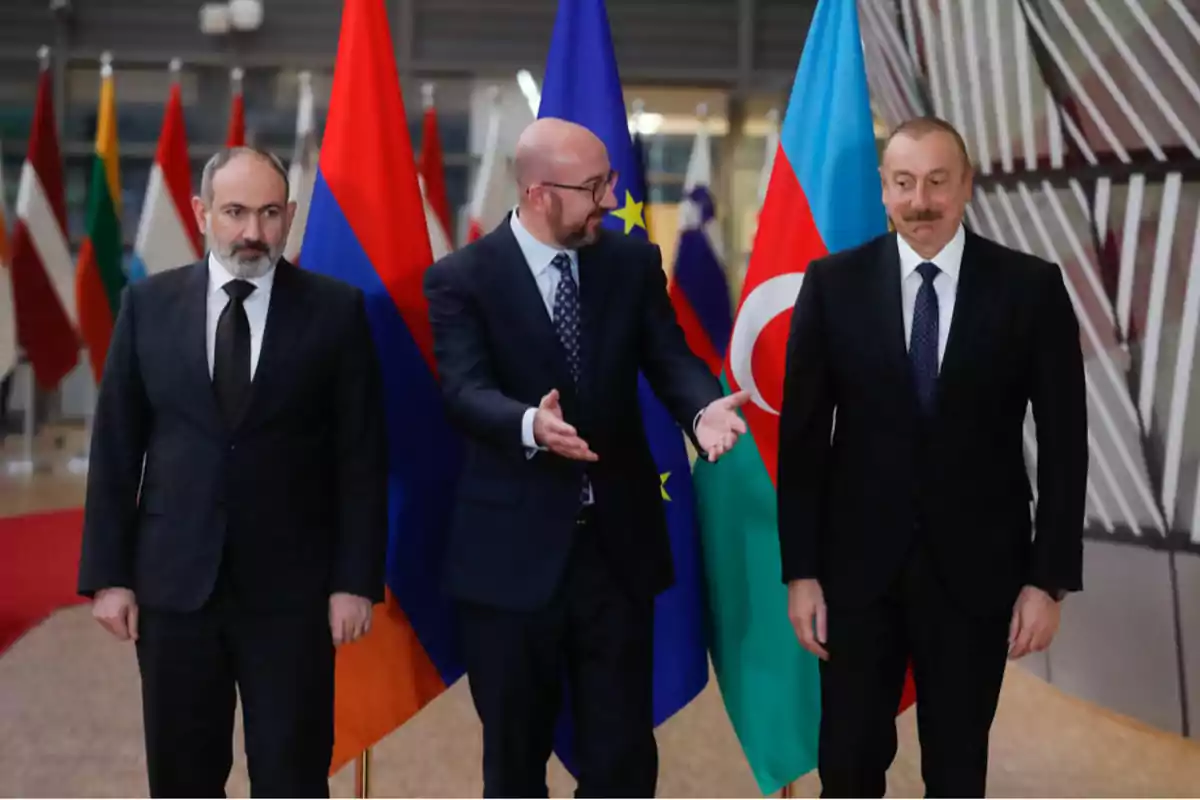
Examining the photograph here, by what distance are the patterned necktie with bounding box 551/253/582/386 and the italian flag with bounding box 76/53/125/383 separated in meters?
7.55

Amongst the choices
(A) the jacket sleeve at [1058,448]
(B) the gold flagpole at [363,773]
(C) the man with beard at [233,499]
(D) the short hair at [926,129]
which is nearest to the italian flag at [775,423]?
(D) the short hair at [926,129]

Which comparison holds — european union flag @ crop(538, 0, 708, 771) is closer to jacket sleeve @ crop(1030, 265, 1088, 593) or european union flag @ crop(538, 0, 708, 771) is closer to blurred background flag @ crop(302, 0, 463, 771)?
blurred background flag @ crop(302, 0, 463, 771)

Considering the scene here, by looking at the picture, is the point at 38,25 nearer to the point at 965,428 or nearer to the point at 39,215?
the point at 39,215

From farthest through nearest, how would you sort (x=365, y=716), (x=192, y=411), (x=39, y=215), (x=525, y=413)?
1. (x=39, y=215)
2. (x=365, y=716)
3. (x=192, y=411)
4. (x=525, y=413)

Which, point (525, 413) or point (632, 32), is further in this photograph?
point (632, 32)

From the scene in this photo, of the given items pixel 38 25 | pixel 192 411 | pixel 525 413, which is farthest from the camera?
pixel 38 25

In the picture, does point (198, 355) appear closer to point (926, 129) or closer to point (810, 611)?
point (810, 611)

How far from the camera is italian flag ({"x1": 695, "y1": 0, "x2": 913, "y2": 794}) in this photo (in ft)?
10.0

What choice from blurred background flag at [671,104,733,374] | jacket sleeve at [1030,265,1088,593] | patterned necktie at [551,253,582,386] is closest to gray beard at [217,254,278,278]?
patterned necktie at [551,253,582,386]

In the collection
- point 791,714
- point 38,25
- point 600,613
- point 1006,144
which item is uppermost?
point 38,25

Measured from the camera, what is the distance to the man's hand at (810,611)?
2389mm

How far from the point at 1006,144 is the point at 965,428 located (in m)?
2.56

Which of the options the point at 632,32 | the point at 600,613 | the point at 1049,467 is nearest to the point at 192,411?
the point at 600,613

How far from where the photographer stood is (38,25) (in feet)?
42.9
